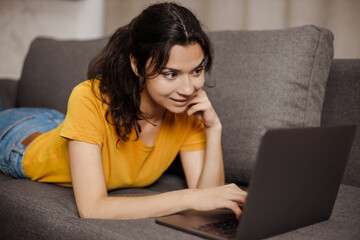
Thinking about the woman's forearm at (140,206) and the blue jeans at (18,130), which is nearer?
the woman's forearm at (140,206)

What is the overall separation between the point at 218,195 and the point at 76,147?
0.40m

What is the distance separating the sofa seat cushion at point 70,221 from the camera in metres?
0.88

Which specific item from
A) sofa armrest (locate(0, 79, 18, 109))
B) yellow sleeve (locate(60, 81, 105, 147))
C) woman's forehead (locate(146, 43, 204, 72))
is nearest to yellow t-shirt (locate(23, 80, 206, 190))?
yellow sleeve (locate(60, 81, 105, 147))

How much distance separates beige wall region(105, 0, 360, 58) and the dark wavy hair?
16.8 inches

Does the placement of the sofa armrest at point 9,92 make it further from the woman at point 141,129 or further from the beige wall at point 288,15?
the beige wall at point 288,15

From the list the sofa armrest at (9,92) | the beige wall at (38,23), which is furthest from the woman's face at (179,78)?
the beige wall at (38,23)

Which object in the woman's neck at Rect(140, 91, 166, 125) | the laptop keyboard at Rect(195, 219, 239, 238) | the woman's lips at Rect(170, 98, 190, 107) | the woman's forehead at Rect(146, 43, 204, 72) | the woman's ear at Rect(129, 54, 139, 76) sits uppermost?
the woman's forehead at Rect(146, 43, 204, 72)

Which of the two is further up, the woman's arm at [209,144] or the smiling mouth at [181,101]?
the smiling mouth at [181,101]

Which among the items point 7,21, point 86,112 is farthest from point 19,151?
point 7,21

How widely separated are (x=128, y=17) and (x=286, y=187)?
7.32 ft

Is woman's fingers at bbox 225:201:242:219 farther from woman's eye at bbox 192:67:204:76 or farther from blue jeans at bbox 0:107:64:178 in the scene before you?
blue jeans at bbox 0:107:64:178

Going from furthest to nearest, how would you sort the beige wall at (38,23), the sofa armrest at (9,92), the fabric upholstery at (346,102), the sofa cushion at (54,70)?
the beige wall at (38,23)
the sofa armrest at (9,92)
the sofa cushion at (54,70)
the fabric upholstery at (346,102)

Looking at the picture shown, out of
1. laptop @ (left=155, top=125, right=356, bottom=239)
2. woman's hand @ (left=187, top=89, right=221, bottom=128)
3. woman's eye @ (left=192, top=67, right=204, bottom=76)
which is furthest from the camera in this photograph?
woman's hand @ (left=187, top=89, right=221, bottom=128)

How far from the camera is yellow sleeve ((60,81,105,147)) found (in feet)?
3.55
